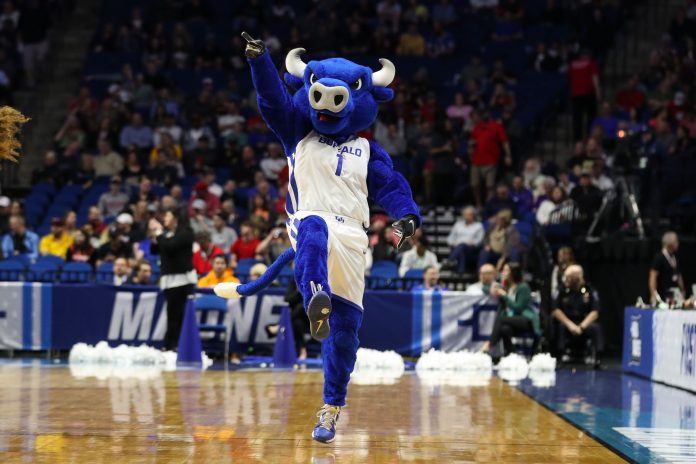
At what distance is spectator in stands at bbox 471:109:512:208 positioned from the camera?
18953mm

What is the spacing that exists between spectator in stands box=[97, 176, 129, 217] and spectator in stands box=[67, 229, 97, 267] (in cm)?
193

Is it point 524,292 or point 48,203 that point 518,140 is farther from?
point 48,203

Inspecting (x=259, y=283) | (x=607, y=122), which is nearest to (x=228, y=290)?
(x=259, y=283)

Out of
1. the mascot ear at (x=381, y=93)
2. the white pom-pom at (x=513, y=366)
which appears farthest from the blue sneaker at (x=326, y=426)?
the white pom-pom at (x=513, y=366)

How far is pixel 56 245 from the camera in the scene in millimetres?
17359

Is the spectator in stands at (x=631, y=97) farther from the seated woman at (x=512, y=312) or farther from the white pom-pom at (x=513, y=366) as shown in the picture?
the white pom-pom at (x=513, y=366)

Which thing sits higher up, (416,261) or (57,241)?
(57,241)

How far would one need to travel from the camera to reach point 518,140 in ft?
66.2

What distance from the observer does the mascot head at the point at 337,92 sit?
735 centimetres

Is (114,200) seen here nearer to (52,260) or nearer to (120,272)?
(52,260)

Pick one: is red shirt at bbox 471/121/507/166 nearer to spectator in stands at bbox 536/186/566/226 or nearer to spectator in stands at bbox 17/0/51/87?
spectator in stands at bbox 536/186/566/226

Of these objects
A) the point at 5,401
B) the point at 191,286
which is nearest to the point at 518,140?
the point at 191,286

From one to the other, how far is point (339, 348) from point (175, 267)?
294 inches

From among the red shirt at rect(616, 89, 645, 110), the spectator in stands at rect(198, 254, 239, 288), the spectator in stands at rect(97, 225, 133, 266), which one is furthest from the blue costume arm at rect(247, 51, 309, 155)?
the red shirt at rect(616, 89, 645, 110)
